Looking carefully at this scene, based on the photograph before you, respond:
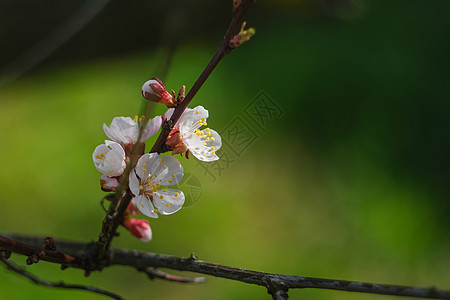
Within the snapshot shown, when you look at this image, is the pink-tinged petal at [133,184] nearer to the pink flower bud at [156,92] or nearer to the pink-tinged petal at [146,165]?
the pink-tinged petal at [146,165]

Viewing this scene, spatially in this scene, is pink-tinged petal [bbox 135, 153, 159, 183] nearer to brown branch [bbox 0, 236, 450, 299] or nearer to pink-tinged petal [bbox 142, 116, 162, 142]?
pink-tinged petal [bbox 142, 116, 162, 142]

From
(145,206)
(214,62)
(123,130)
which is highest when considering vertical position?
(214,62)

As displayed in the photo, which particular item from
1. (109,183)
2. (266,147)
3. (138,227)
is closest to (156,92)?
(109,183)

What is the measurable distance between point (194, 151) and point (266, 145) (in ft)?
6.85

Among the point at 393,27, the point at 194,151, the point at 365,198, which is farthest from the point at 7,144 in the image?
the point at 393,27

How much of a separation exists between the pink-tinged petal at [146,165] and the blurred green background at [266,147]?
1.07 meters

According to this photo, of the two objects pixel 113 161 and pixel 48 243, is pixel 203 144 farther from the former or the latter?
pixel 48 243

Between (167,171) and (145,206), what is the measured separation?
0.08 m

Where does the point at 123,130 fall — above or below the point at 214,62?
below

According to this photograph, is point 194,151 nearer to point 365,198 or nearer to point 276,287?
point 276,287

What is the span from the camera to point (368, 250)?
2.40 meters

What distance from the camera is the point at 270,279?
0.74 meters

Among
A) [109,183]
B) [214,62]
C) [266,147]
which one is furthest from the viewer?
[266,147]

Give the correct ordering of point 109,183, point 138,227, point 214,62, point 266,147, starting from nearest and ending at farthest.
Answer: point 214,62 < point 109,183 < point 138,227 < point 266,147
